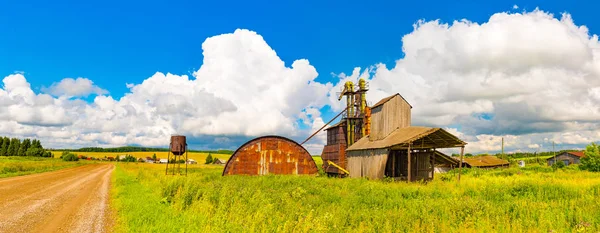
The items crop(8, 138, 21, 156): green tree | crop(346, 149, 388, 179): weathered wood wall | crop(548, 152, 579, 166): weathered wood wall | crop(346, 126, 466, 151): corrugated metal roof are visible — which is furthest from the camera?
crop(8, 138, 21, 156): green tree

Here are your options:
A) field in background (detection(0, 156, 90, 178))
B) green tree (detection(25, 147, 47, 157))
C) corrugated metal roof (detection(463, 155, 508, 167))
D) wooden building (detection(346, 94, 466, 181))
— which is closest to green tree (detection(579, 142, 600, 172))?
corrugated metal roof (detection(463, 155, 508, 167))

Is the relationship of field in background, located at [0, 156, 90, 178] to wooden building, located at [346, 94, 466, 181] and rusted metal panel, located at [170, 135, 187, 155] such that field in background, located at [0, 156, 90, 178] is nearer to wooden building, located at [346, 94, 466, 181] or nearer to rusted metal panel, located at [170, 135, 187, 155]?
rusted metal panel, located at [170, 135, 187, 155]

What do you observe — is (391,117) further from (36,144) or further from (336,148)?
(36,144)

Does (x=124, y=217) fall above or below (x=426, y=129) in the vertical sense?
below

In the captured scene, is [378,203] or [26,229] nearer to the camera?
[26,229]

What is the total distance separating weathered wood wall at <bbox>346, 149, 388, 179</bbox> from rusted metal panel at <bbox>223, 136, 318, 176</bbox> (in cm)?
551

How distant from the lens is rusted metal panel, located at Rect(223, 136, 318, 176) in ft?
120

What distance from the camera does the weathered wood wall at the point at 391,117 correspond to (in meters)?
33.0

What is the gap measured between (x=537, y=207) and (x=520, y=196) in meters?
5.71

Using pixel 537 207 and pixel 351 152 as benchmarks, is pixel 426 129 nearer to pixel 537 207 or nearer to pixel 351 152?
pixel 351 152

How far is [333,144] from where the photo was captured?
1652 inches

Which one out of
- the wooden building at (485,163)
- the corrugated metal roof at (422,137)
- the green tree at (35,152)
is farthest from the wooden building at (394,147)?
the green tree at (35,152)

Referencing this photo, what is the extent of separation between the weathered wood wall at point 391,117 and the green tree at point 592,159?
109ft

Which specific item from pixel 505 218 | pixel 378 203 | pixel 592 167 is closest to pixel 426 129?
pixel 378 203
